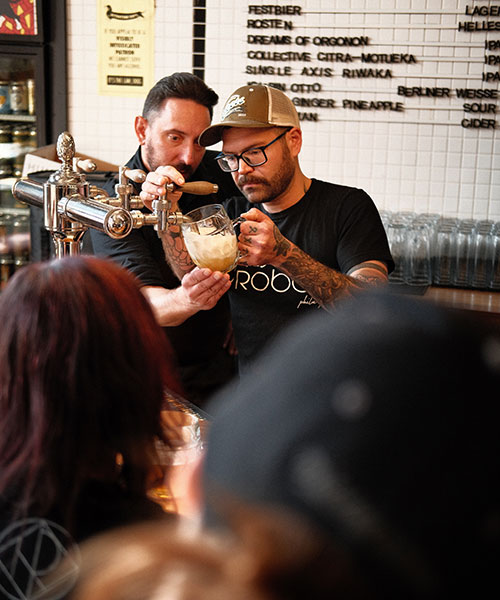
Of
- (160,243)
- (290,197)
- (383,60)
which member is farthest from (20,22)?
(290,197)

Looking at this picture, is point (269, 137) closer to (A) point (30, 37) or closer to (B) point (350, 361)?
(B) point (350, 361)

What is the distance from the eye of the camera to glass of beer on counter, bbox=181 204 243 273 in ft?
6.38

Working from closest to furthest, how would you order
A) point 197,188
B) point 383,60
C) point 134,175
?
point 134,175 < point 197,188 < point 383,60

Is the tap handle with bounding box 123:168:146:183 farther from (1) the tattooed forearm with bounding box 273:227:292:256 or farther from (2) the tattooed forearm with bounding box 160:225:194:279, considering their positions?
(2) the tattooed forearm with bounding box 160:225:194:279

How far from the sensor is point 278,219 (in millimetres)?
2471

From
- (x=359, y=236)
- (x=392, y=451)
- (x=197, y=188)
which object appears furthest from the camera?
(x=359, y=236)

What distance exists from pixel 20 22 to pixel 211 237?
3462 mm

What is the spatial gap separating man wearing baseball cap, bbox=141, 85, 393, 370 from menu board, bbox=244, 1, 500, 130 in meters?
2.07

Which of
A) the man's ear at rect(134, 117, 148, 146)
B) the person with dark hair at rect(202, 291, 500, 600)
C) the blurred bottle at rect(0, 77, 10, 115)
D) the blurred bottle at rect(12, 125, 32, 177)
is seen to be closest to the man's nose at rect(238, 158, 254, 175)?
the man's ear at rect(134, 117, 148, 146)

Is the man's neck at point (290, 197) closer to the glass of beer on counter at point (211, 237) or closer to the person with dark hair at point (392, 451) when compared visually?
the glass of beer on counter at point (211, 237)

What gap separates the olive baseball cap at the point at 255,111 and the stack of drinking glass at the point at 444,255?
66.4 inches

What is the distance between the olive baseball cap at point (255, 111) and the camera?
2.38m

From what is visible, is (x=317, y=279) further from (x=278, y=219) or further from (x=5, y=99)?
(x=5, y=99)

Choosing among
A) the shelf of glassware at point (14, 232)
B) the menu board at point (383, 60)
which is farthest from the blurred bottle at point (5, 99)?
the menu board at point (383, 60)
